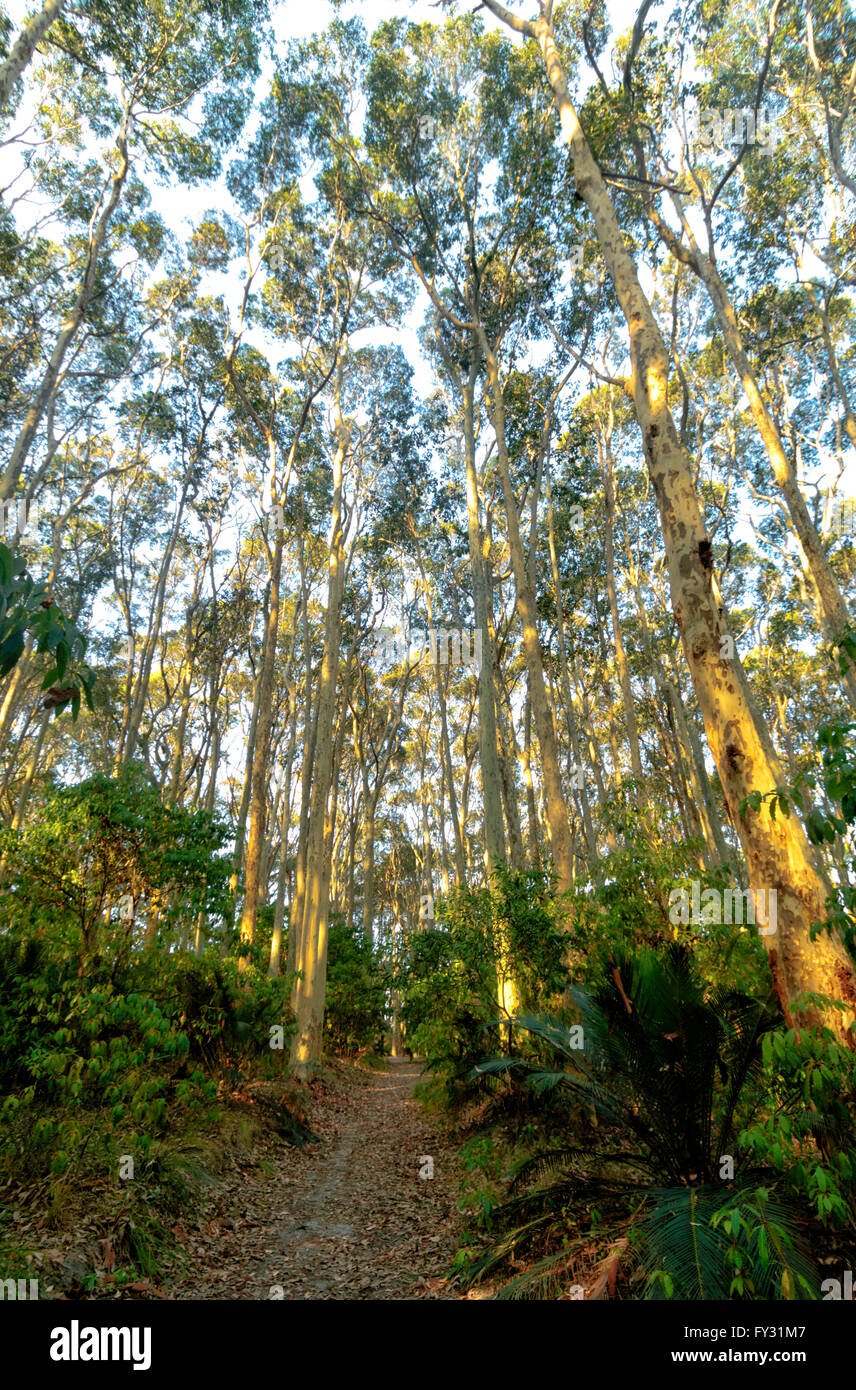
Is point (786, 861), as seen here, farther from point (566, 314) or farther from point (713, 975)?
point (566, 314)

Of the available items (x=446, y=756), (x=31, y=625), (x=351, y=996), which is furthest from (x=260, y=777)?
(x=31, y=625)

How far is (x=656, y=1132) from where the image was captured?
340 centimetres

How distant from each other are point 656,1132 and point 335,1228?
2.57 metres

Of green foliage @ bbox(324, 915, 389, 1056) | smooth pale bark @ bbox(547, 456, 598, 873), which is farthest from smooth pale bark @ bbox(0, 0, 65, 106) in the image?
green foliage @ bbox(324, 915, 389, 1056)

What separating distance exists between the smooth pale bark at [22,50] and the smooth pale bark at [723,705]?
18.0 ft

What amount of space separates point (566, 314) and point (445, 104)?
15.5 feet

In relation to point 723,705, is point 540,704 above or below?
above

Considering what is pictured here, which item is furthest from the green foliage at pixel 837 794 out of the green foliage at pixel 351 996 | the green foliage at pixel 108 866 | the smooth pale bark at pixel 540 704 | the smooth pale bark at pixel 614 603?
the smooth pale bark at pixel 614 603

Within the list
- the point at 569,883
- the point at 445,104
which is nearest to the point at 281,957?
the point at 569,883

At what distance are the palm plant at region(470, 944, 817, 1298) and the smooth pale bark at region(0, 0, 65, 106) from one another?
8.89 m

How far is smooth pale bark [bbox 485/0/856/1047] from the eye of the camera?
9.78 ft

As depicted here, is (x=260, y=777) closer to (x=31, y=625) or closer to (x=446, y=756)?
(x=446, y=756)

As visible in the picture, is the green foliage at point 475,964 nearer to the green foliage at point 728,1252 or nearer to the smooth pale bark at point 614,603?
the green foliage at point 728,1252

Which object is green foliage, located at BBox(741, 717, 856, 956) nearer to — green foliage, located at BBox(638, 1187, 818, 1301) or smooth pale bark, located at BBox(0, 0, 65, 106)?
green foliage, located at BBox(638, 1187, 818, 1301)
